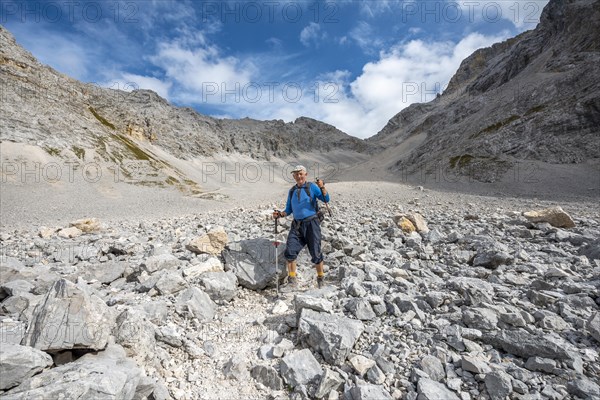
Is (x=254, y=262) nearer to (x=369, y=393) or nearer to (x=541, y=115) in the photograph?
(x=369, y=393)

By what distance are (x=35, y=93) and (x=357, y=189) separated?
72.1 metres

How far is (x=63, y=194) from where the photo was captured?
40.1 meters

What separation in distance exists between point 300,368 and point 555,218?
1150 cm

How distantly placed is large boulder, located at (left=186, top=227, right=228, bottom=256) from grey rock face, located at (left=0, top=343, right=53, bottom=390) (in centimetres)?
516

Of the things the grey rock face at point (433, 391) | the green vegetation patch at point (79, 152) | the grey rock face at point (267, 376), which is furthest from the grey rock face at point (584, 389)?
the green vegetation patch at point (79, 152)

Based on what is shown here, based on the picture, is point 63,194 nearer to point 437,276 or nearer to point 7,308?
point 7,308

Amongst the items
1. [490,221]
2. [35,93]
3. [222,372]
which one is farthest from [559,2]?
[35,93]

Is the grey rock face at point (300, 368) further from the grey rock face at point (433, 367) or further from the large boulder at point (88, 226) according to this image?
the large boulder at point (88, 226)

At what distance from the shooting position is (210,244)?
8.68m

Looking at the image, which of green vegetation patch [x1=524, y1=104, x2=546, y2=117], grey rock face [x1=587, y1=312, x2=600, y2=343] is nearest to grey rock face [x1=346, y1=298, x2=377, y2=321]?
grey rock face [x1=587, y1=312, x2=600, y2=343]

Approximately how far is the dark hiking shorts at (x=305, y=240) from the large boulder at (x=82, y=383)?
449 cm

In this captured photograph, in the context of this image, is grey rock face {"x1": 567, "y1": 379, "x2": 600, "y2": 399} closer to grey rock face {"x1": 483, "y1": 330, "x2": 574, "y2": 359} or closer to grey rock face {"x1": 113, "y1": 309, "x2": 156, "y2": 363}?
grey rock face {"x1": 483, "y1": 330, "x2": 574, "y2": 359}

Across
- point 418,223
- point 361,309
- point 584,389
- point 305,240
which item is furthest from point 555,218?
point 361,309

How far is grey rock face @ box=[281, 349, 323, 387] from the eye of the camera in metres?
3.93
